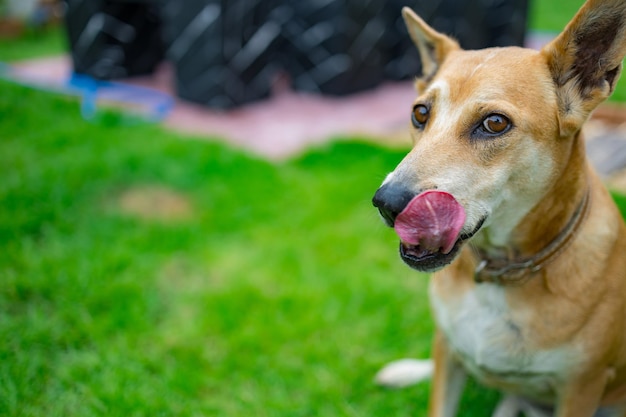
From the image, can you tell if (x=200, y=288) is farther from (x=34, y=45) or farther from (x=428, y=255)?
(x=34, y=45)

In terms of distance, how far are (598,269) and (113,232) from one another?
3.23 m

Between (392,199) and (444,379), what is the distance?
108cm

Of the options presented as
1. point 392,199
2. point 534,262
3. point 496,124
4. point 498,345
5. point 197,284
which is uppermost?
point 496,124

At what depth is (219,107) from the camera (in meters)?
6.45

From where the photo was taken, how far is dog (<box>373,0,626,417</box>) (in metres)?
1.89

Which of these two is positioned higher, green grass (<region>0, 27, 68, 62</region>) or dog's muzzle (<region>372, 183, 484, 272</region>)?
green grass (<region>0, 27, 68, 62</region>)

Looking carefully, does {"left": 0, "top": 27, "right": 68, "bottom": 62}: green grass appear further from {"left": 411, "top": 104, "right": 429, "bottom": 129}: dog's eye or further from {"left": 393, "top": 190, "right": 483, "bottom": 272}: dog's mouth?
{"left": 393, "top": 190, "right": 483, "bottom": 272}: dog's mouth

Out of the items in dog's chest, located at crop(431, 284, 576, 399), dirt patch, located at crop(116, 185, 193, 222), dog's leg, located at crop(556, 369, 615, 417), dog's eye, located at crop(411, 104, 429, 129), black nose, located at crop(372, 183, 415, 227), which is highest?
dirt patch, located at crop(116, 185, 193, 222)

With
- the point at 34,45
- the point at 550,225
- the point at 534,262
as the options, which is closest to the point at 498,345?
the point at 534,262

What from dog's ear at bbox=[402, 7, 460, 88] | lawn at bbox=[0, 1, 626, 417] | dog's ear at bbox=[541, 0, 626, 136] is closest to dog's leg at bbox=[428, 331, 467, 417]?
lawn at bbox=[0, 1, 626, 417]

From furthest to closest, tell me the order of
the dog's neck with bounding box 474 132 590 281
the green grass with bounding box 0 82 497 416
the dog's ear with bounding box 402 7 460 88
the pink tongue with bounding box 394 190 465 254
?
the green grass with bounding box 0 82 497 416 < the dog's ear with bounding box 402 7 460 88 < the dog's neck with bounding box 474 132 590 281 < the pink tongue with bounding box 394 190 465 254

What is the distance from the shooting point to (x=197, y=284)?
3703 mm

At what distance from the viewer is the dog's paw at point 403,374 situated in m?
2.93

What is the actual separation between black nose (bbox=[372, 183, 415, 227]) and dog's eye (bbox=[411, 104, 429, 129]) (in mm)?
466
